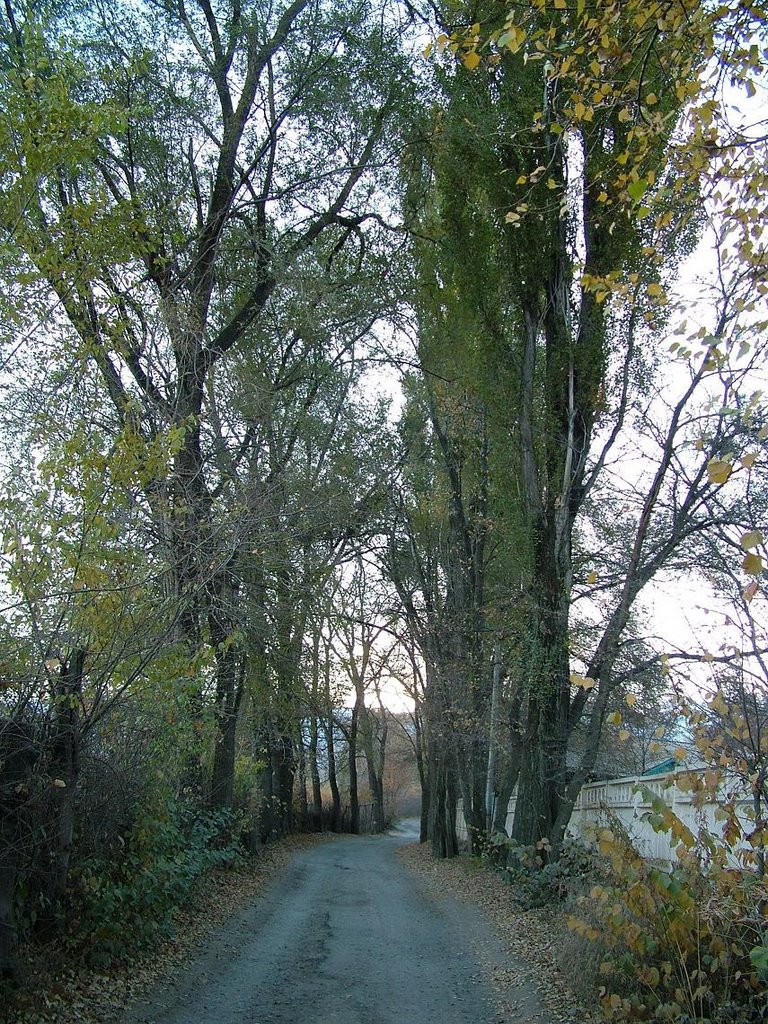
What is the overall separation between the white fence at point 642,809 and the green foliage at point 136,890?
164 inches

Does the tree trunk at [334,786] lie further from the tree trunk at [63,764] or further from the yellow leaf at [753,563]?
the yellow leaf at [753,563]

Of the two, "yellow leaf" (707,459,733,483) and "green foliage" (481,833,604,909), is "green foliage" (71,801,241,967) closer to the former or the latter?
"green foliage" (481,833,604,909)

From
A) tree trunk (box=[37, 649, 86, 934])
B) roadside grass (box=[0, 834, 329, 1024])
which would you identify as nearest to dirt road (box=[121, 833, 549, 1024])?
roadside grass (box=[0, 834, 329, 1024])

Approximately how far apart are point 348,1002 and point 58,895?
2724 mm

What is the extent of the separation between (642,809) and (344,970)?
171 inches

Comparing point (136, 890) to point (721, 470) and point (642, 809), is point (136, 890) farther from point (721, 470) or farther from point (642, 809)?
point (721, 470)

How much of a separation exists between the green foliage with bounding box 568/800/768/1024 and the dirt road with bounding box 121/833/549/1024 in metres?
1.29

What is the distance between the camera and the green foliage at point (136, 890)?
23.4 feet

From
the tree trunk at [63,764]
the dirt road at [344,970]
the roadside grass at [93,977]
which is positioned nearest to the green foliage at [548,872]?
the dirt road at [344,970]

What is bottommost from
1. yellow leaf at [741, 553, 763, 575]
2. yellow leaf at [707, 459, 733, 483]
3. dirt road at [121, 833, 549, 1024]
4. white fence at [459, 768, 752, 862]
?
dirt road at [121, 833, 549, 1024]

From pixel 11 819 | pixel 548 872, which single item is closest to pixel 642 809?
pixel 548 872

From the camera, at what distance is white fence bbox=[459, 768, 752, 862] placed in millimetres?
6773

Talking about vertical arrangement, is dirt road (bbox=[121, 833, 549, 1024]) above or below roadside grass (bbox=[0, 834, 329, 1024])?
below

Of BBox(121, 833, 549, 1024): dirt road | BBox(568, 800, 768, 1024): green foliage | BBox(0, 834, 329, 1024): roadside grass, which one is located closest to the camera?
BBox(568, 800, 768, 1024): green foliage
